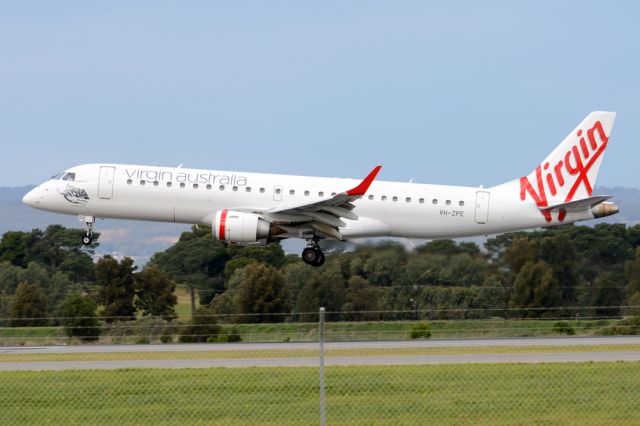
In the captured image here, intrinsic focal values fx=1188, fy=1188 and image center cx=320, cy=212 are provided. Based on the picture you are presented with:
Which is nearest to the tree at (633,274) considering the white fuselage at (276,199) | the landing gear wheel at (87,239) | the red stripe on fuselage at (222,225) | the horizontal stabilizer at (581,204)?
the white fuselage at (276,199)

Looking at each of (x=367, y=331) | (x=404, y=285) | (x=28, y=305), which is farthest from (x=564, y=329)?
(x=28, y=305)

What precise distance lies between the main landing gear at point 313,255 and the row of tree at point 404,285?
74 cm

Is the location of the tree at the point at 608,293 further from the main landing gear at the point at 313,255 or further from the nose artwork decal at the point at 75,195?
the nose artwork decal at the point at 75,195

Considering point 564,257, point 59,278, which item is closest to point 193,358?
point 564,257

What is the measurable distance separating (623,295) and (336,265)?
15312 mm

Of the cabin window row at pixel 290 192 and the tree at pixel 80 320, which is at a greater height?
the cabin window row at pixel 290 192

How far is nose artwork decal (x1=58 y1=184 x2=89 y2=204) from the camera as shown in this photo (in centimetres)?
4375

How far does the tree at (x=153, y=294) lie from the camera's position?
240 feet

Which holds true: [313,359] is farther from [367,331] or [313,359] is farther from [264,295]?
[264,295]

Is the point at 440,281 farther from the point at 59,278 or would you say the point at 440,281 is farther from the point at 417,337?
the point at 59,278

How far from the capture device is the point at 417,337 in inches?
1731

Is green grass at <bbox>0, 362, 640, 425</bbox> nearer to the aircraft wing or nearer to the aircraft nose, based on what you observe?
the aircraft wing

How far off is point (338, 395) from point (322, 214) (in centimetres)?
1762

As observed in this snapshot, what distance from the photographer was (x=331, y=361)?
31.8 metres
